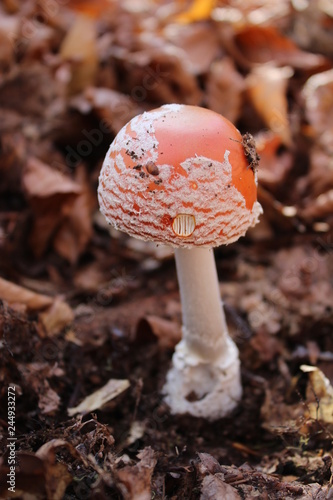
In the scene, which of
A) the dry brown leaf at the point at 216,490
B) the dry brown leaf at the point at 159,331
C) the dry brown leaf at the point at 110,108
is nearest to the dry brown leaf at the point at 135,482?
the dry brown leaf at the point at 216,490

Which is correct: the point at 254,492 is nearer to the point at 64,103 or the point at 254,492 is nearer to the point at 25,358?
the point at 25,358

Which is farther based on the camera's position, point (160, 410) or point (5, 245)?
point (5, 245)

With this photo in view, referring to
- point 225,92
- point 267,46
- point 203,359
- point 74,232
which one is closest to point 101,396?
point 203,359

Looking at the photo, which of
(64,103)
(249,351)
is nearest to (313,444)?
(249,351)

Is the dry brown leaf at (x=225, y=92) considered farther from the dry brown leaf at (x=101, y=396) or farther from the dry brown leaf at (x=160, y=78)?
the dry brown leaf at (x=101, y=396)

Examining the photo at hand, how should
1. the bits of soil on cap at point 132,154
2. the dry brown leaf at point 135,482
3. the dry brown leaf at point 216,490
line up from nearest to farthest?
1. the dry brown leaf at point 135,482
2. the dry brown leaf at point 216,490
3. the bits of soil on cap at point 132,154

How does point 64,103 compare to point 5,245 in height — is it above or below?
above
